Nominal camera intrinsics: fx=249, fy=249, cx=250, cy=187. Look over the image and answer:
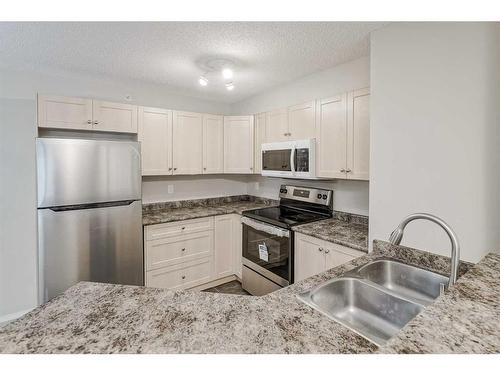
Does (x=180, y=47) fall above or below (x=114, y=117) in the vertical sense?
→ above

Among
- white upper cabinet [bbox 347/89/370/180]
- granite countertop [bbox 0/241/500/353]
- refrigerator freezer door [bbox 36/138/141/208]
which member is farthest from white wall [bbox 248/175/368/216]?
refrigerator freezer door [bbox 36/138/141/208]

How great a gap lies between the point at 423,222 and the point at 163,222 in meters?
2.26

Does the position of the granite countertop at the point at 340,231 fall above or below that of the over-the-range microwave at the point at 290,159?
below

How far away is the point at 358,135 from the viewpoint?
210 centimetres

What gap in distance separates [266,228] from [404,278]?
52.3 inches

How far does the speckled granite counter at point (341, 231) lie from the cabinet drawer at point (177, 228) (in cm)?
114

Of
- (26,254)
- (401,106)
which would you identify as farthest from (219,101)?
(26,254)

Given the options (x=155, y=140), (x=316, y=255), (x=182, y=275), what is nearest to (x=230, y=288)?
(x=182, y=275)

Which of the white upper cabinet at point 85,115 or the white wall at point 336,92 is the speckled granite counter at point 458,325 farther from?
the white upper cabinet at point 85,115

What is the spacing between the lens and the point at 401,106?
1.61 meters

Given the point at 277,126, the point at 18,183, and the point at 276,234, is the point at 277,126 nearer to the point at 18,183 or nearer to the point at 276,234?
the point at 276,234

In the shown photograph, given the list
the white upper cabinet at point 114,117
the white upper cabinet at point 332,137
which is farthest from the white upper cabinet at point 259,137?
the white upper cabinet at point 114,117

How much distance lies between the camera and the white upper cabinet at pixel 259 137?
310 centimetres

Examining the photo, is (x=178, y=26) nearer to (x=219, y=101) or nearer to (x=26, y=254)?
(x=219, y=101)
